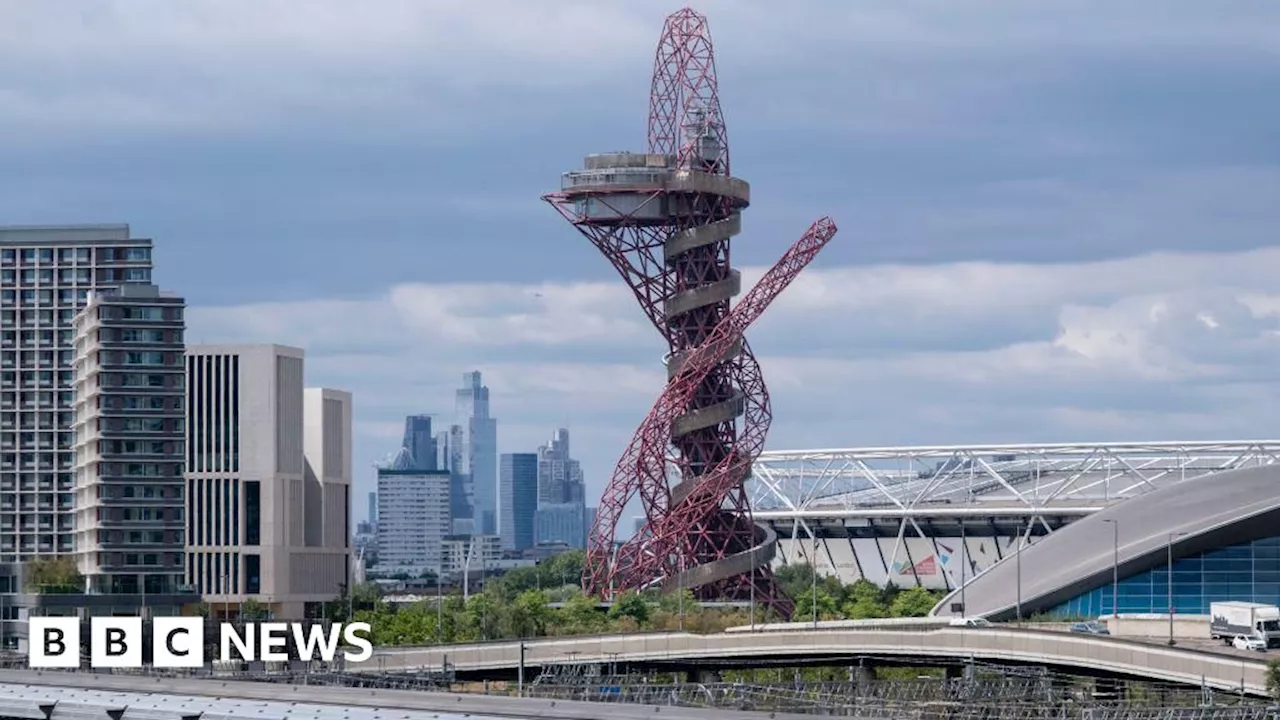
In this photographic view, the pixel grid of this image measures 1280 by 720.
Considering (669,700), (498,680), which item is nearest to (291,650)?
(498,680)

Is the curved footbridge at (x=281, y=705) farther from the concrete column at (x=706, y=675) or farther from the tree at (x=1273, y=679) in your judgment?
the concrete column at (x=706, y=675)

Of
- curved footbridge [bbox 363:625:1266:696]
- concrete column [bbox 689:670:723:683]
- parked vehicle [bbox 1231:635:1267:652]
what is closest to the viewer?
curved footbridge [bbox 363:625:1266:696]

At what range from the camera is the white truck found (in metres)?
152

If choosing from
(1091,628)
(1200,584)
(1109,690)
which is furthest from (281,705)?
(1200,584)

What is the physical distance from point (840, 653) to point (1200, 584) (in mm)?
38783

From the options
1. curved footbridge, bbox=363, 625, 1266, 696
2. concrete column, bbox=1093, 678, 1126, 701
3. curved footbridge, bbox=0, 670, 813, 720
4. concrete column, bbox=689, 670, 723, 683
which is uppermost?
curved footbridge, bbox=0, 670, 813, 720

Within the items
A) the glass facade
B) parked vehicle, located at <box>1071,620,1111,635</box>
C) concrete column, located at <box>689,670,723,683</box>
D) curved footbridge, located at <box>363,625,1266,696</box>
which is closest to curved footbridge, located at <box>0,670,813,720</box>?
curved footbridge, located at <box>363,625,1266,696</box>

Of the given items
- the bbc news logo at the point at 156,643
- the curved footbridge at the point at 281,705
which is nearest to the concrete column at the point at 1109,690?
the bbc news logo at the point at 156,643

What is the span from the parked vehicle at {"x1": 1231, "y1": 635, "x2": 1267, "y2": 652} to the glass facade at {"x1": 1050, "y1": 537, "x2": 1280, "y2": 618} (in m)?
39.4

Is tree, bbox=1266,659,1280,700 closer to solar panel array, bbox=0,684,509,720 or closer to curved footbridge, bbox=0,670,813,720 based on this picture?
curved footbridge, bbox=0,670,813,720

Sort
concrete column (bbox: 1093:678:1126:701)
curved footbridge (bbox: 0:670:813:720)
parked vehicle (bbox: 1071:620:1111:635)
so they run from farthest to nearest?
parked vehicle (bbox: 1071:620:1111:635)
concrete column (bbox: 1093:678:1126:701)
curved footbridge (bbox: 0:670:813:720)

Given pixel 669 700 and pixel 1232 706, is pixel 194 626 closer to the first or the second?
pixel 669 700

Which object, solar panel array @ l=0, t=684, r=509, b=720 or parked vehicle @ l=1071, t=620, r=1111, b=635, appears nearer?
solar panel array @ l=0, t=684, r=509, b=720

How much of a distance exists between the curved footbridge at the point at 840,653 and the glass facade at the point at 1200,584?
27476mm
